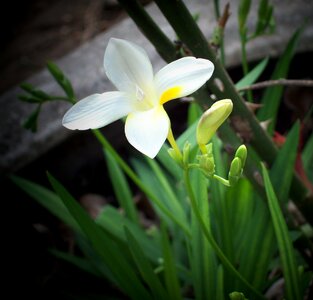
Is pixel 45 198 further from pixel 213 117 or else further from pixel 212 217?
pixel 213 117

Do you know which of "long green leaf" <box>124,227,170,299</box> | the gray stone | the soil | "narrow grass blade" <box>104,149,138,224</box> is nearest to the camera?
"long green leaf" <box>124,227,170,299</box>

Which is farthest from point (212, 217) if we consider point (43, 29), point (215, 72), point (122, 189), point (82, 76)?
point (43, 29)

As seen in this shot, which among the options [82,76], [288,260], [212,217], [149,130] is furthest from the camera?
[82,76]

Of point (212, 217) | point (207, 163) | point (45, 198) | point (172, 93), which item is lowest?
point (212, 217)

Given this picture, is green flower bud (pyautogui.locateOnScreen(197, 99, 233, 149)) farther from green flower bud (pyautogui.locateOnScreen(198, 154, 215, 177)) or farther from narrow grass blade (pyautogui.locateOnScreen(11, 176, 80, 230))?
narrow grass blade (pyautogui.locateOnScreen(11, 176, 80, 230))

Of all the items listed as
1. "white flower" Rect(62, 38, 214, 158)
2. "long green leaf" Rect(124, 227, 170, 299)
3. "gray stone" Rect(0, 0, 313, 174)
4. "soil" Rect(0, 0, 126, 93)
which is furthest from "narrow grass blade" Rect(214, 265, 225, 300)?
"soil" Rect(0, 0, 126, 93)

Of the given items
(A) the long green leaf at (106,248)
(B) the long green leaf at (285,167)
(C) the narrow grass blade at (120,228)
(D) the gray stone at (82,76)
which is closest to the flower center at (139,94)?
(A) the long green leaf at (106,248)

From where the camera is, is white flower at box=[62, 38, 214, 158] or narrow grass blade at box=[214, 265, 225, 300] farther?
narrow grass blade at box=[214, 265, 225, 300]
